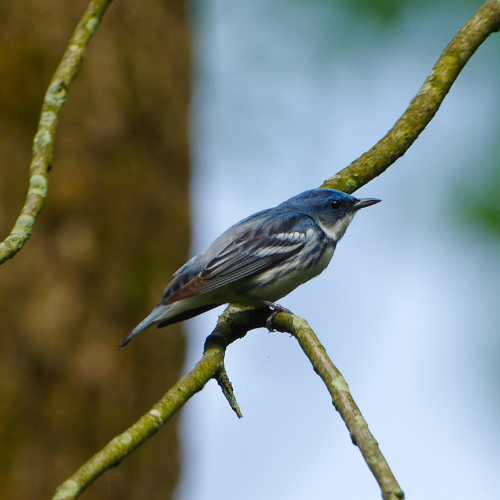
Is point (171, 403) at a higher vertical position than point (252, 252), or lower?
lower

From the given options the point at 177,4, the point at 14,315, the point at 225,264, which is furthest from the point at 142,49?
the point at 225,264

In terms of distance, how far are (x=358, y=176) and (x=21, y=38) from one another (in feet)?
12.4

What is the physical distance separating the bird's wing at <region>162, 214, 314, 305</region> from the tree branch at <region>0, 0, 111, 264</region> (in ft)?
3.51

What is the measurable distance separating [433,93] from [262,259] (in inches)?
58.5

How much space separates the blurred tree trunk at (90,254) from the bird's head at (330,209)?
1886mm

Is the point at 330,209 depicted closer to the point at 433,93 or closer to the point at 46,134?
the point at 433,93

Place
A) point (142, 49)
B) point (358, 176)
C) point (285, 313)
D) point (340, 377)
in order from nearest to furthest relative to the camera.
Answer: point (340, 377) → point (285, 313) → point (358, 176) → point (142, 49)

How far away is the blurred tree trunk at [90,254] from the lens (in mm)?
5668

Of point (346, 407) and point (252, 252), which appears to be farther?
point (252, 252)

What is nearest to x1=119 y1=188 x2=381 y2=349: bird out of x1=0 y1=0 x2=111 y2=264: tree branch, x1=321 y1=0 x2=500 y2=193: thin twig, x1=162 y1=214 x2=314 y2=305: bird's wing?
x1=162 y1=214 x2=314 y2=305: bird's wing

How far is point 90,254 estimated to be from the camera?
6066mm

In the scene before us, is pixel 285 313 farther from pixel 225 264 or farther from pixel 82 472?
pixel 82 472

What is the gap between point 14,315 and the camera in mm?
5758

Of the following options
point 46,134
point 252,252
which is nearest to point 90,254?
point 252,252
